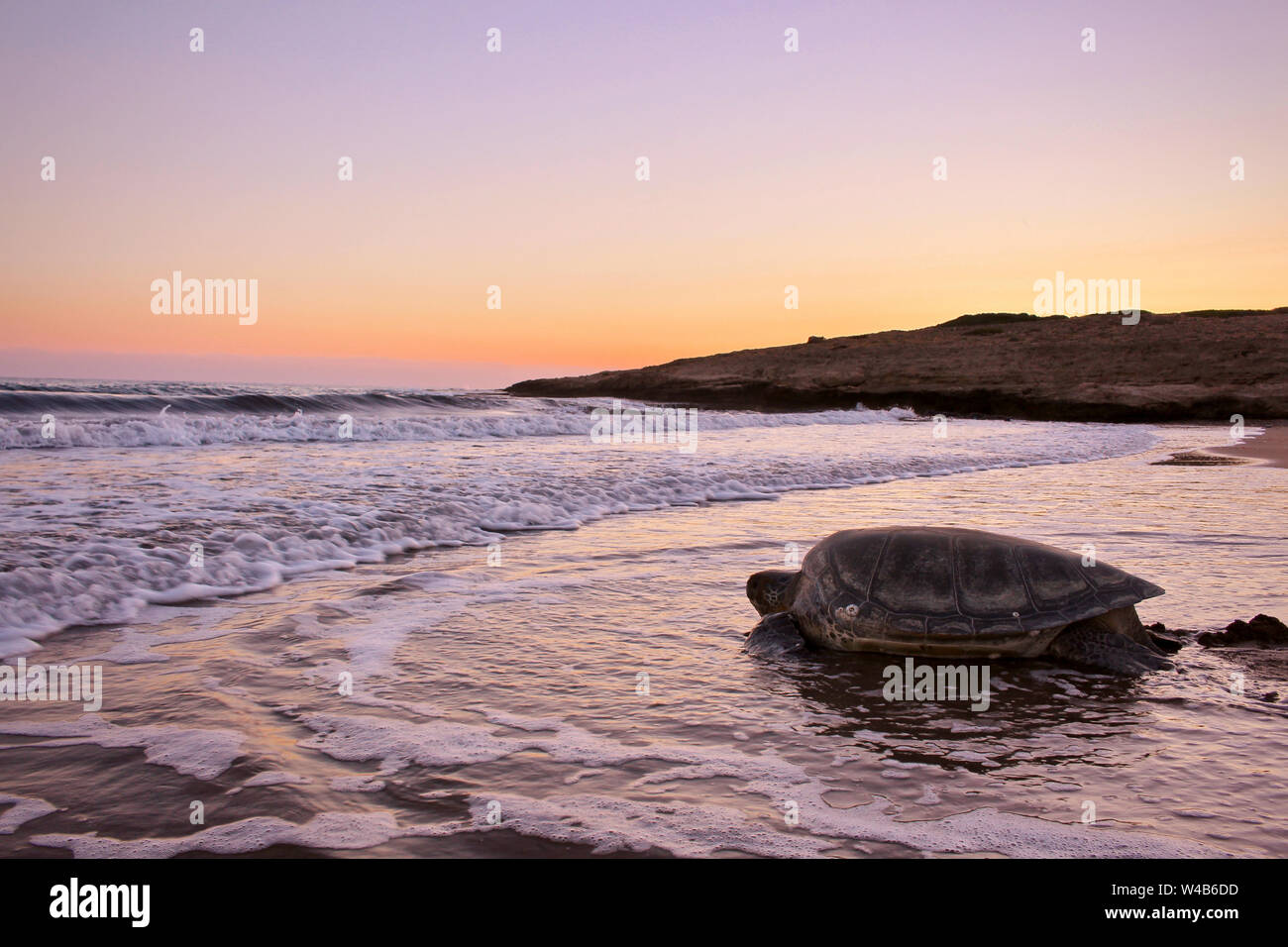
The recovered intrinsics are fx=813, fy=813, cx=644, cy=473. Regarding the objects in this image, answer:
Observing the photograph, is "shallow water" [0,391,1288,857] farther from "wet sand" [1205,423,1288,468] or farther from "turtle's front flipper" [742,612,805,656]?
"wet sand" [1205,423,1288,468]

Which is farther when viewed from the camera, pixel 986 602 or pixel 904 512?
pixel 904 512

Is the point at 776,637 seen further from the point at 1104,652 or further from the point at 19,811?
the point at 19,811

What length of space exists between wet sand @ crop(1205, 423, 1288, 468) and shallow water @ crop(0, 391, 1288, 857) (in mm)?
10633

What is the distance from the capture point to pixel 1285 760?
3.16 meters

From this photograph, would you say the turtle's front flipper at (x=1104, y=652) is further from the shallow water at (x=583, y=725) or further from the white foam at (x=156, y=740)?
the white foam at (x=156, y=740)

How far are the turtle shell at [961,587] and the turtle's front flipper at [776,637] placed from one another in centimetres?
18

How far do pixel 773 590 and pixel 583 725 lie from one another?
1.94 metres

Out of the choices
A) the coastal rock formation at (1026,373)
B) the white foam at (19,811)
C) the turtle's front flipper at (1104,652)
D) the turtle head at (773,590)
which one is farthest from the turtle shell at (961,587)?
the coastal rock formation at (1026,373)

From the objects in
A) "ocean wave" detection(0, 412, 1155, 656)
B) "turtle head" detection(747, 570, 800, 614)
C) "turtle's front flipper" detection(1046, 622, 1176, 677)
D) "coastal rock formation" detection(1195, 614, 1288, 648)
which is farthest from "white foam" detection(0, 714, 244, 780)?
"coastal rock formation" detection(1195, 614, 1288, 648)

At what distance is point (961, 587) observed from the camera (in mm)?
4457
